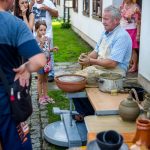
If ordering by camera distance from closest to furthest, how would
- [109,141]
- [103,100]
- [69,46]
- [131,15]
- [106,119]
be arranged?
[109,141] < [106,119] < [103,100] < [131,15] < [69,46]

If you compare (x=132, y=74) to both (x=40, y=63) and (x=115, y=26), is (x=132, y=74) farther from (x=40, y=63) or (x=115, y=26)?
(x=40, y=63)

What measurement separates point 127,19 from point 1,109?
527cm

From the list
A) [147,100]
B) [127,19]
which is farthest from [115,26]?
[127,19]

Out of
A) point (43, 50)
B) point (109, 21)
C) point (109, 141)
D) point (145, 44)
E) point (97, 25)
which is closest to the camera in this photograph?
point (109, 141)

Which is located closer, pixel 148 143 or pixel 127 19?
pixel 148 143

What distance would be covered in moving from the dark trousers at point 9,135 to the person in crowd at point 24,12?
156 inches

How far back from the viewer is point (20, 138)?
2.62 metres

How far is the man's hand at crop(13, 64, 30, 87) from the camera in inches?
99.1

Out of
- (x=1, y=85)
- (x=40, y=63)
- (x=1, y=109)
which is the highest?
(x=40, y=63)

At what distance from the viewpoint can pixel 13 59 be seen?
251 centimetres

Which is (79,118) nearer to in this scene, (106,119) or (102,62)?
(102,62)

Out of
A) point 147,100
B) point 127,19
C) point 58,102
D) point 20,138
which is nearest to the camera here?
point 20,138

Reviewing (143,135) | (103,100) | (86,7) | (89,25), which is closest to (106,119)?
(103,100)

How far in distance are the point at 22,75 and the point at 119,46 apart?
1855 millimetres
